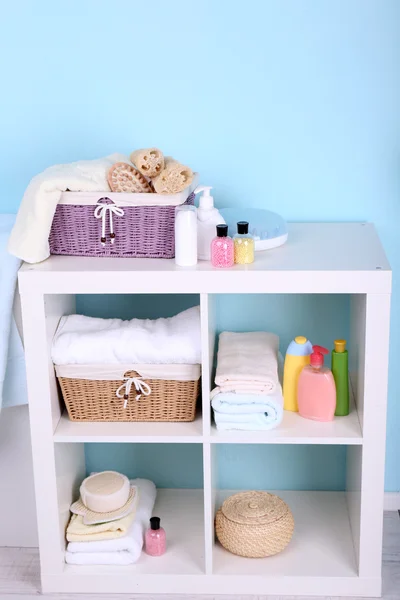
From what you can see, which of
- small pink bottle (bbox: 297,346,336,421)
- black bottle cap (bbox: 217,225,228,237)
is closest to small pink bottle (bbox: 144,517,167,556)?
small pink bottle (bbox: 297,346,336,421)

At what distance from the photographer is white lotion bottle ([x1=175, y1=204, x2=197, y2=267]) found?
1.97m

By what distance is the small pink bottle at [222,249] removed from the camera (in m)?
1.98

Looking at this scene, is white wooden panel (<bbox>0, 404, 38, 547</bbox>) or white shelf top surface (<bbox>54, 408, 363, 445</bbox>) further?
white wooden panel (<bbox>0, 404, 38, 547</bbox>)

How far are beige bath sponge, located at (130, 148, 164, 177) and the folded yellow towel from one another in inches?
34.9

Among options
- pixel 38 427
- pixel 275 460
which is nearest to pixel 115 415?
pixel 38 427

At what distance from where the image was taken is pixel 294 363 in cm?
218

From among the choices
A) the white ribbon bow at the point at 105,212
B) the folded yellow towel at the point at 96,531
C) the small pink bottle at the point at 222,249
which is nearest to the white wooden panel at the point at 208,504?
the folded yellow towel at the point at 96,531

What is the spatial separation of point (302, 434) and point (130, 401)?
1.39ft

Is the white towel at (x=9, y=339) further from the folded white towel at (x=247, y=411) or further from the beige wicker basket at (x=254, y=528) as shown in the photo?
the beige wicker basket at (x=254, y=528)

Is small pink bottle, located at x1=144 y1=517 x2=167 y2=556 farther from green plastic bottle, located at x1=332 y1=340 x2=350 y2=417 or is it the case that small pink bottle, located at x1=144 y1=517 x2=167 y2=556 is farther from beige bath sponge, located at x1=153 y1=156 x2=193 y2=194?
beige bath sponge, located at x1=153 y1=156 x2=193 y2=194

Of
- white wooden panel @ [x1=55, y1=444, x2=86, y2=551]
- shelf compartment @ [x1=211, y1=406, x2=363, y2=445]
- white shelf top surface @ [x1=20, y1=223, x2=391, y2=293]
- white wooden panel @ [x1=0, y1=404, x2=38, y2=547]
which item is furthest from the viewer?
white wooden panel @ [x1=0, y1=404, x2=38, y2=547]

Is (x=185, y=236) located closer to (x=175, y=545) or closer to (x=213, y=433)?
(x=213, y=433)

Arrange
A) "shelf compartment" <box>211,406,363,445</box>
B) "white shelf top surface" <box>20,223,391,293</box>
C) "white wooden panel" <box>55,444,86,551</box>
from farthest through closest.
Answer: "white wooden panel" <box>55,444,86,551</box> → "shelf compartment" <box>211,406,363,445</box> → "white shelf top surface" <box>20,223,391,293</box>

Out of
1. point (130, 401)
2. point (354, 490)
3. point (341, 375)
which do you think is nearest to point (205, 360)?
point (130, 401)
